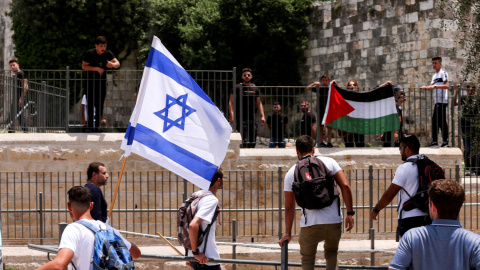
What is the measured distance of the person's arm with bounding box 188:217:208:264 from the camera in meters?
6.88

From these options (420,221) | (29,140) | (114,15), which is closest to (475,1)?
(420,221)

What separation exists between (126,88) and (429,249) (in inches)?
380

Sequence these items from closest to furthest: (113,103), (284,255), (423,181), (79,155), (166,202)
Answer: (284,255), (423,181), (79,155), (166,202), (113,103)

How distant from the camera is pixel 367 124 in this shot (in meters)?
13.9

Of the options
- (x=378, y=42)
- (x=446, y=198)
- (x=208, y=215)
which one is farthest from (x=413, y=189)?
(x=378, y=42)

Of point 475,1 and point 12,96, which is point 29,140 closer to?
point 12,96

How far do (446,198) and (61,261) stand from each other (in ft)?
7.93

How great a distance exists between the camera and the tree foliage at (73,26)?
26.4 m

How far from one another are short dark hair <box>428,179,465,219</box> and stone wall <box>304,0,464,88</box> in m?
16.6

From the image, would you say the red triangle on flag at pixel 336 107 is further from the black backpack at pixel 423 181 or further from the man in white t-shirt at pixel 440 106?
the black backpack at pixel 423 181

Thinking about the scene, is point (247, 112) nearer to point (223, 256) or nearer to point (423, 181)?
point (223, 256)

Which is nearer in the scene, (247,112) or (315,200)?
(315,200)

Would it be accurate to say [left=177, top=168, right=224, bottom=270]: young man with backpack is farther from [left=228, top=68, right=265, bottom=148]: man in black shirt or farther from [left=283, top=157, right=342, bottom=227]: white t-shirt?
[left=228, top=68, right=265, bottom=148]: man in black shirt

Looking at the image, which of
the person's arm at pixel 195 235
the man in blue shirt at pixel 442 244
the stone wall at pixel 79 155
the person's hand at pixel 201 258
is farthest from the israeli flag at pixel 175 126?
the stone wall at pixel 79 155
